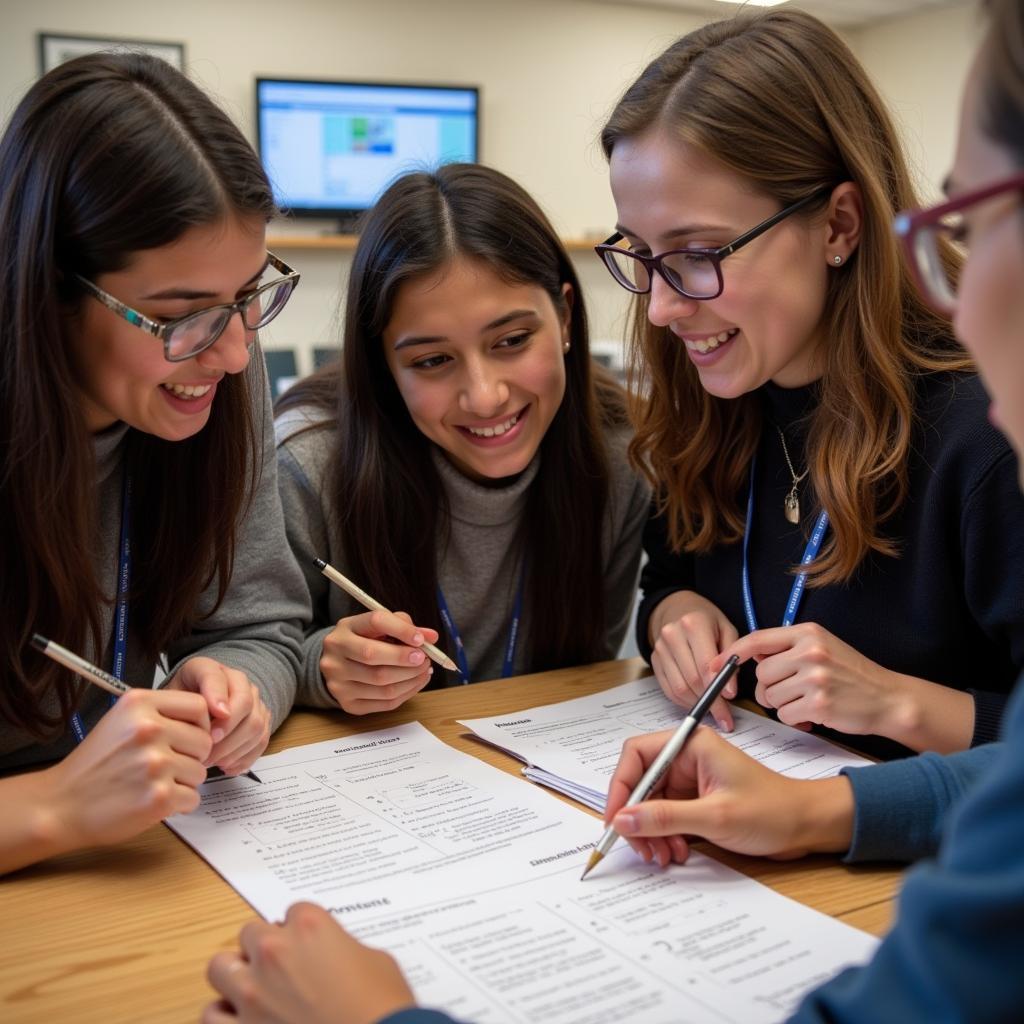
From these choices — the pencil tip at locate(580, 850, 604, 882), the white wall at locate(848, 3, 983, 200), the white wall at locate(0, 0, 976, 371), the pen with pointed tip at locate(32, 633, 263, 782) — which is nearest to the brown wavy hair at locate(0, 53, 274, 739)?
the pen with pointed tip at locate(32, 633, 263, 782)

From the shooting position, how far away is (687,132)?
1281mm

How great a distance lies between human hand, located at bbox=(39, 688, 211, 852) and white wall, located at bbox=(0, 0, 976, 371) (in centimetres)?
411

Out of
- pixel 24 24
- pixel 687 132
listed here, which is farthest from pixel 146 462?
pixel 24 24

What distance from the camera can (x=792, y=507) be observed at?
1.44 m

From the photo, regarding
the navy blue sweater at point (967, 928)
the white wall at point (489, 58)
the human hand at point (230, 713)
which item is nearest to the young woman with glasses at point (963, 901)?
the navy blue sweater at point (967, 928)

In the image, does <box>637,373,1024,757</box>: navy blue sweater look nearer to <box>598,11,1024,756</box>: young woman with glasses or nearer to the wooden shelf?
<box>598,11,1024,756</box>: young woman with glasses

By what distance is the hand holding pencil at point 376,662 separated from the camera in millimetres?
1288

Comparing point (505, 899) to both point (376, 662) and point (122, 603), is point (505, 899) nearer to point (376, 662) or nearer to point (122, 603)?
point (376, 662)

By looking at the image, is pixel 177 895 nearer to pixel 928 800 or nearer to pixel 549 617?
pixel 928 800

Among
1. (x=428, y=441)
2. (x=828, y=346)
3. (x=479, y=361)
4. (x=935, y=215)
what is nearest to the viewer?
(x=935, y=215)

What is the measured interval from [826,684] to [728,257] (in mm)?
503

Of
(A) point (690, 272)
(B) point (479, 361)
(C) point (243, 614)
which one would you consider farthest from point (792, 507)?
(C) point (243, 614)

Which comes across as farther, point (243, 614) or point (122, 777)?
point (243, 614)

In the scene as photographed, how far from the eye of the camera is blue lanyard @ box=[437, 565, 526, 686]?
166 cm
